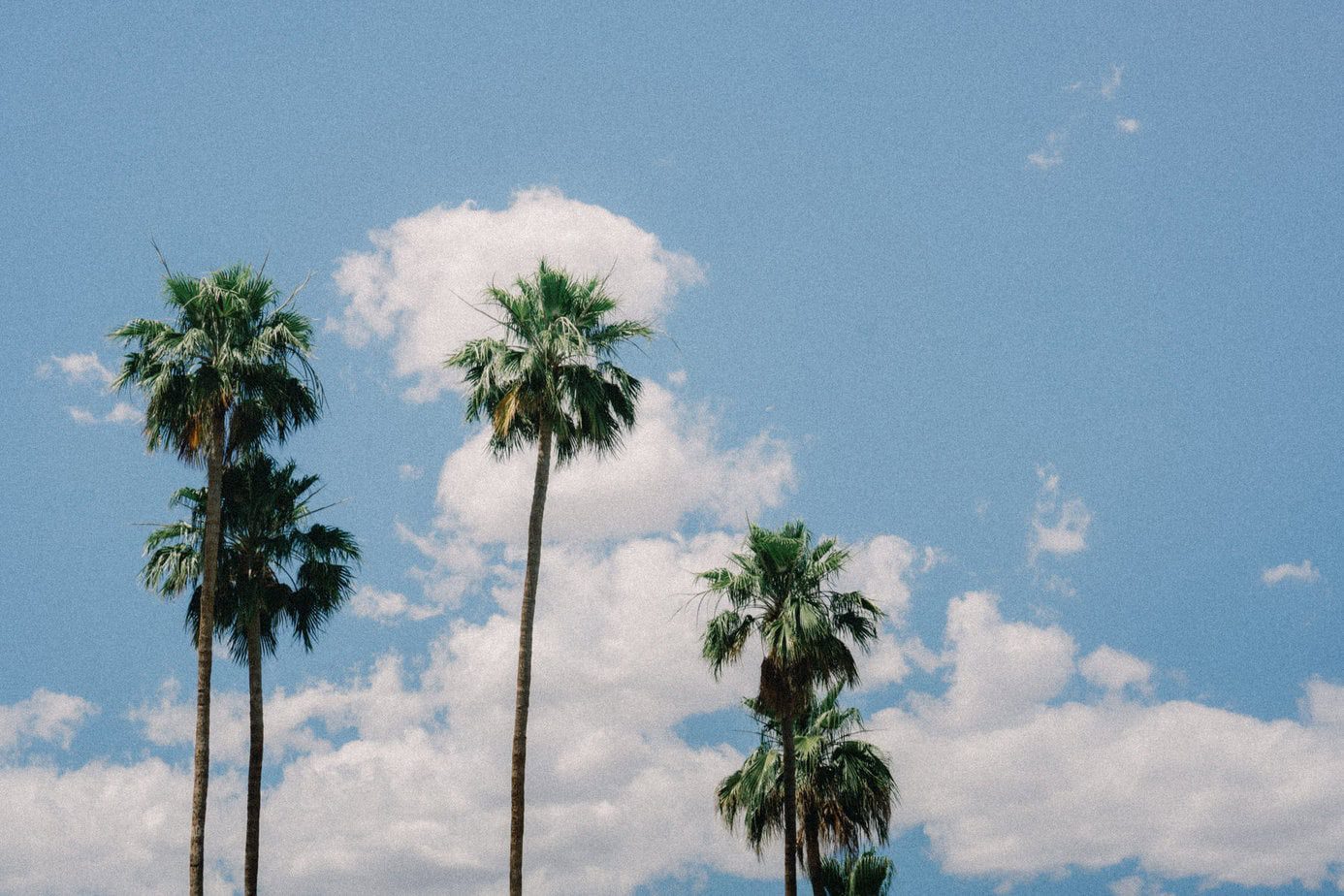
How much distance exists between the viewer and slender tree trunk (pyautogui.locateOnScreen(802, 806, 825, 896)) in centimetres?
3656

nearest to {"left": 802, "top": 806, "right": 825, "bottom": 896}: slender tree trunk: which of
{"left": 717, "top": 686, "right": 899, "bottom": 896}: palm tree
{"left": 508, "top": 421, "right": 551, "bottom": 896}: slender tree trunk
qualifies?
{"left": 717, "top": 686, "right": 899, "bottom": 896}: palm tree

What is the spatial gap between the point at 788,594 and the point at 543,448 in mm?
9222

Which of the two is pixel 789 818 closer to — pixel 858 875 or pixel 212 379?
pixel 858 875

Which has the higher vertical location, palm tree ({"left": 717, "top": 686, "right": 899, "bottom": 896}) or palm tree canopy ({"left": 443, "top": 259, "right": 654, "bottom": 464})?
palm tree canopy ({"left": 443, "top": 259, "right": 654, "bottom": 464})

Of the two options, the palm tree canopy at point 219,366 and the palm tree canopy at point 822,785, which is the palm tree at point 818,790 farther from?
the palm tree canopy at point 219,366

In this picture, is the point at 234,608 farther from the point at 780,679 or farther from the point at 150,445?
the point at 780,679

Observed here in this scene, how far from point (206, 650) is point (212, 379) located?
615cm

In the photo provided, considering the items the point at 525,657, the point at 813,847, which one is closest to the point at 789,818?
the point at 813,847

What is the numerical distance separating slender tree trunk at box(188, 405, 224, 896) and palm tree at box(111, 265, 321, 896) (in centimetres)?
2

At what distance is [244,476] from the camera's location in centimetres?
3638

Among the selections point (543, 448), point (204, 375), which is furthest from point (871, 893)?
point (204, 375)

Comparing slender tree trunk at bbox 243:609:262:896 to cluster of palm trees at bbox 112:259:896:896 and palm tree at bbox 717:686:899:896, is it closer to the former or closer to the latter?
cluster of palm trees at bbox 112:259:896:896

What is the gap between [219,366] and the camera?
32.9 metres

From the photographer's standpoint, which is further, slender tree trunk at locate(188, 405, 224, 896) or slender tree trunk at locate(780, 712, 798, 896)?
slender tree trunk at locate(780, 712, 798, 896)
